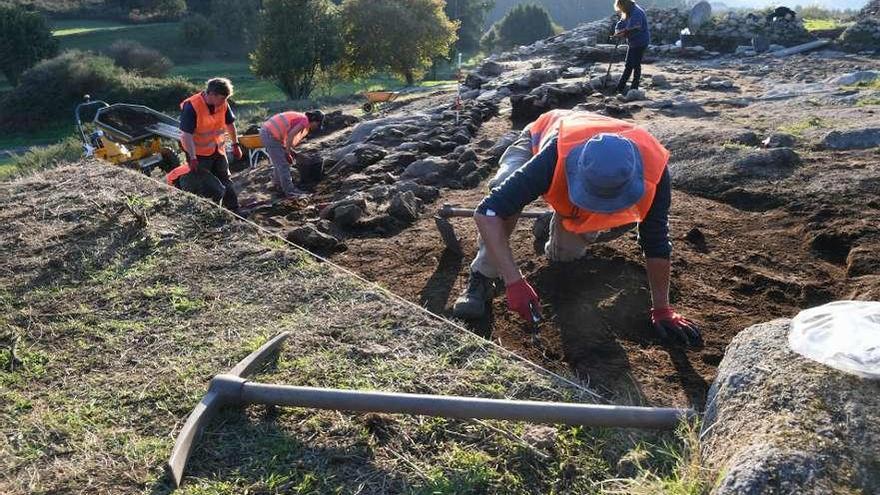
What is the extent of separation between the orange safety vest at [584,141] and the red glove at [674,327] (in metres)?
0.56

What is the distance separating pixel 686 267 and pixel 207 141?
195 inches

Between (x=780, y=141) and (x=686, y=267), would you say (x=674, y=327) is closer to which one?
(x=686, y=267)

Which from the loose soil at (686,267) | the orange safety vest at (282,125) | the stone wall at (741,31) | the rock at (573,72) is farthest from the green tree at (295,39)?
the loose soil at (686,267)

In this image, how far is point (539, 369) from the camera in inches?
116

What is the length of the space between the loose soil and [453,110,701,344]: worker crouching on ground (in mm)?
288

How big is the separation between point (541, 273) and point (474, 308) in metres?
0.64

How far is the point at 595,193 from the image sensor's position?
8.93 ft

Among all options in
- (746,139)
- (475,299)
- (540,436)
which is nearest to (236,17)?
(746,139)

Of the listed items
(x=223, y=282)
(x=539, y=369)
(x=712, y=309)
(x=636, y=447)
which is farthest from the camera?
(x=223, y=282)

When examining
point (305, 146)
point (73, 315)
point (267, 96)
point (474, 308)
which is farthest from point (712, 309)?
point (267, 96)

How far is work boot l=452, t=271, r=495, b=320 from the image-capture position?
3621mm

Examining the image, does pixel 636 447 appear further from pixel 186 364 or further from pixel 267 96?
pixel 267 96

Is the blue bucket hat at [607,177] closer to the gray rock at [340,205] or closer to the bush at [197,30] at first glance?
the gray rock at [340,205]

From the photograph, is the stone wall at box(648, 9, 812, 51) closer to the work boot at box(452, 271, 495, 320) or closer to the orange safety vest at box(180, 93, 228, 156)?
the orange safety vest at box(180, 93, 228, 156)
